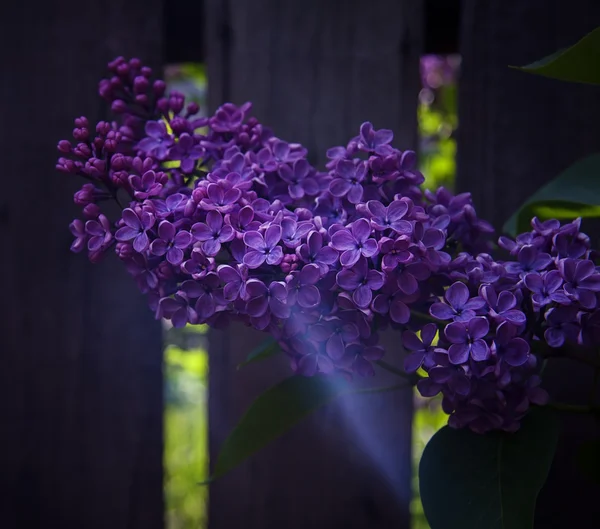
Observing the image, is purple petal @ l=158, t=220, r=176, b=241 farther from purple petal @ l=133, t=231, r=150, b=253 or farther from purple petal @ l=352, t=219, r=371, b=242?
purple petal @ l=352, t=219, r=371, b=242

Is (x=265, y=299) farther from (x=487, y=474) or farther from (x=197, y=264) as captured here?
(x=487, y=474)

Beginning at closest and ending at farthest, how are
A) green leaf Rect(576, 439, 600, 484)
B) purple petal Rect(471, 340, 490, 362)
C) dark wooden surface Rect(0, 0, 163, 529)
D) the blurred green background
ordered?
purple petal Rect(471, 340, 490, 362) < green leaf Rect(576, 439, 600, 484) < dark wooden surface Rect(0, 0, 163, 529) < the blurred green background

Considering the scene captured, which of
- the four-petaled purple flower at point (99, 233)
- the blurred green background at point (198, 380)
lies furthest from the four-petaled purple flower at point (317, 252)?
the blurred green background at point (198, 380)

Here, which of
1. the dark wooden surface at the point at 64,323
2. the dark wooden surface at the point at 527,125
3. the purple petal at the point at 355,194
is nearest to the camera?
the purple petal at the point at 355,194

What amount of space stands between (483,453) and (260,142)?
463 millimetres

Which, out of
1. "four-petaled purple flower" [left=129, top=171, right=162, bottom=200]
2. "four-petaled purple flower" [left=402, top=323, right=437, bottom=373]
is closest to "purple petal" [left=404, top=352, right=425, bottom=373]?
"four-petaled purple flower" [left=402, top=323, right=437, bottom=373]

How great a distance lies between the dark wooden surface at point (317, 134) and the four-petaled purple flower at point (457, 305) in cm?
59

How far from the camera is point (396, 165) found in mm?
773

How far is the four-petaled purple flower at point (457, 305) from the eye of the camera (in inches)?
26.8

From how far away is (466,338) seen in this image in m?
0.67

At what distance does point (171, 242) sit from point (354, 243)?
19 cm

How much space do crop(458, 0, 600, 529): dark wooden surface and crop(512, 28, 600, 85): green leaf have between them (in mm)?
486

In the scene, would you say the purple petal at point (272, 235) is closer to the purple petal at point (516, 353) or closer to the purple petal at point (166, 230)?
the purple petal at point (166, 230)

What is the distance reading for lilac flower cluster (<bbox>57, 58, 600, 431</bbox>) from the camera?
2.20ft
